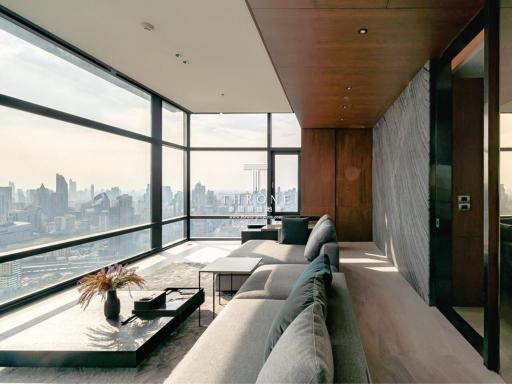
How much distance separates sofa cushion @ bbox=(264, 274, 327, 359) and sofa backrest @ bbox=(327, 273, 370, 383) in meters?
0.12

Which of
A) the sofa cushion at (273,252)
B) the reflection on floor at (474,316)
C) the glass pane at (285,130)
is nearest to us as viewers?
the reflection on floor at (474,316)

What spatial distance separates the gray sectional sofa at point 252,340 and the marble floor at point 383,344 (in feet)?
1.88

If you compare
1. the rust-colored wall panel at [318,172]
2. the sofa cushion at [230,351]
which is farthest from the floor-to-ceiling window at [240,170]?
the sofa cushion at [230,351]

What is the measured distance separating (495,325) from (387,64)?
8.45 feet

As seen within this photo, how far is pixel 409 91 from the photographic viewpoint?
401cm

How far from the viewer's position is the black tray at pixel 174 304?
2.53 metres

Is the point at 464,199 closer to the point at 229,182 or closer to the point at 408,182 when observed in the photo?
the point at 408,182

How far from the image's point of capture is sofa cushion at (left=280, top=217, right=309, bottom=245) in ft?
15.3

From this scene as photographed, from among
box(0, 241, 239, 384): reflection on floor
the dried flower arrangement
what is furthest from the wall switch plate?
the dried flower arrangement

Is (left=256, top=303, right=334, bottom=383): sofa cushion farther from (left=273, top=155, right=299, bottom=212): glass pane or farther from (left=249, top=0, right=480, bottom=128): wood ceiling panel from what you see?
(left=273, top=155, right=299, bottom=212): glass pane

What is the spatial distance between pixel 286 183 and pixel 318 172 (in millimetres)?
845

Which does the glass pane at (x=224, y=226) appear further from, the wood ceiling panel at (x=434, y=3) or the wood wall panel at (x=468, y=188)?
the wood ceiling panel at (x=434, y=3)

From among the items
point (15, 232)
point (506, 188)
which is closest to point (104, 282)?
point (15, 232)

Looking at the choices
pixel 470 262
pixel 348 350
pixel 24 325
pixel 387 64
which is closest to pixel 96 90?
pixel 24 325
